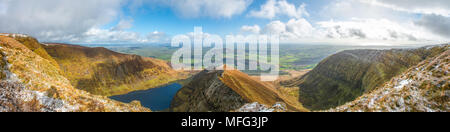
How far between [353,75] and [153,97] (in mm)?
131837

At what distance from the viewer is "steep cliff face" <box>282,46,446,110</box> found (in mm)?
63438

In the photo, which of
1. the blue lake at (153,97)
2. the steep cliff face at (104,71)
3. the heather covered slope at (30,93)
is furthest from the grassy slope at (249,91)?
the steep cliff face at (104,71)

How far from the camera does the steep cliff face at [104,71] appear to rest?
114m

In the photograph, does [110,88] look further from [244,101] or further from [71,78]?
[244,101]

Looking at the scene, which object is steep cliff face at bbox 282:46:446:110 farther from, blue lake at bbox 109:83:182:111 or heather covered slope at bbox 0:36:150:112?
blue lake at bbox 109:83:182:111

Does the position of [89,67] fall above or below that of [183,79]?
above

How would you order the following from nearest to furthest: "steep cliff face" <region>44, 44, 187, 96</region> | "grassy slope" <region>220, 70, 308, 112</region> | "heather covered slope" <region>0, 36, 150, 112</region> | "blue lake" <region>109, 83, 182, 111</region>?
"heather covered slope" <region>0, 36, 150, 112</region>
"grassy slope" <region>220, 70, 308, 112</region>
"blue lake" <region>109, 83, 182, 111</region>
"steep cliff face" <region>44, 44, 187, 96</region>

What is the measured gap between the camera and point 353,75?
85.8 meters

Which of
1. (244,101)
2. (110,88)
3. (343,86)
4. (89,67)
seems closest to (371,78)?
(343,86)

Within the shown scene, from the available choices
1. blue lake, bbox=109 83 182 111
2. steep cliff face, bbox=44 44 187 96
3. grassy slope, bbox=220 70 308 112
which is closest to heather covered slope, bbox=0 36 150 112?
grassy slope, bbox=220 70 308 112

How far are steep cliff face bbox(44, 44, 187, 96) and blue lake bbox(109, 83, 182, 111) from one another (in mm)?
9005

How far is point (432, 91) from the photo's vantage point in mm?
10688

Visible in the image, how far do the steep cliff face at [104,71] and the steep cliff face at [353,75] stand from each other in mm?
130990
